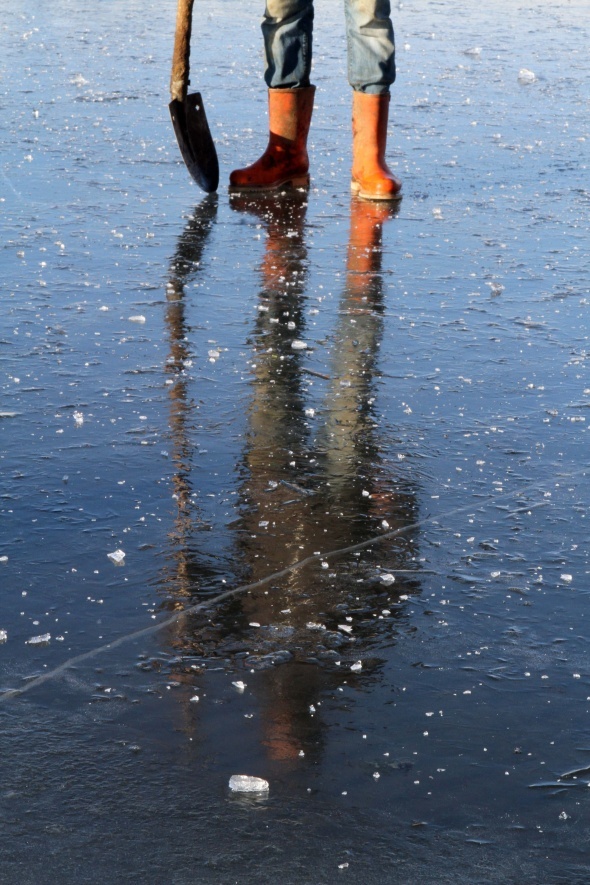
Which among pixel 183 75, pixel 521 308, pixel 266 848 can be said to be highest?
pixel 183 75

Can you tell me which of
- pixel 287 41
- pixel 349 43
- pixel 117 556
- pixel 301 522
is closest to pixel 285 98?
pixel 287 41

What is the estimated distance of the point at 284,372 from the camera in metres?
3.65

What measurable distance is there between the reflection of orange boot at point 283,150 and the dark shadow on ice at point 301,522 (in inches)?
61.9

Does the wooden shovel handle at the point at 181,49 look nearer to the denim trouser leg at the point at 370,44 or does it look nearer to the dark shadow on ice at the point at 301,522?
the denim trouser leg at the point at 370,44

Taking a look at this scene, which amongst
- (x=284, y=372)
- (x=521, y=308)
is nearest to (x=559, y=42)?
(x=521, y=308)

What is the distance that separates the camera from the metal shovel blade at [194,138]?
18.4ft

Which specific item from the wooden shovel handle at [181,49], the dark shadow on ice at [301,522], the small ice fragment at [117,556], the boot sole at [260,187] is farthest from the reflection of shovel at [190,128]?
the small ice fragment at [117,556]

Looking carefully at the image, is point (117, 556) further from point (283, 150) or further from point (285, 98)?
point (285, 98)

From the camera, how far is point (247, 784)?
1872 millimetres

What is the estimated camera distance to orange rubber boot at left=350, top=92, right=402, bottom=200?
5598 mm

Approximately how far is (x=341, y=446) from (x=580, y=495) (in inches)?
24.0

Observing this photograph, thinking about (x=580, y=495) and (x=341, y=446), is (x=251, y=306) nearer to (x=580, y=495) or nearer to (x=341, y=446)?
(x=341, y=446)

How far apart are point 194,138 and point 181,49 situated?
1.25 ft

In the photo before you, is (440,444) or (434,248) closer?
(440,444)
